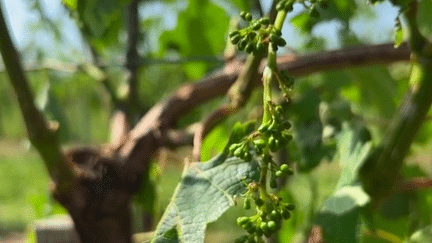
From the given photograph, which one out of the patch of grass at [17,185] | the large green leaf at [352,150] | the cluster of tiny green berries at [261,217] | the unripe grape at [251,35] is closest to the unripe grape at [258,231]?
the cluster of tiny green berries at [261,217]

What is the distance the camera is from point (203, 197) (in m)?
0.36

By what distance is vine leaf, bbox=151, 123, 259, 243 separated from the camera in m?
0.34

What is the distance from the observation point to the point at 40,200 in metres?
1.04

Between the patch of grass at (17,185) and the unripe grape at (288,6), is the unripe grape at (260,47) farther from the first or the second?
the patch of grass at (17,185)

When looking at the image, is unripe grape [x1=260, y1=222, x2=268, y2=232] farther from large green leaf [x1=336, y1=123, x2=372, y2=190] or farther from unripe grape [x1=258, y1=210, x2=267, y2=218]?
large green leaf [x1=336, y1=123, x2=372, y2=190]

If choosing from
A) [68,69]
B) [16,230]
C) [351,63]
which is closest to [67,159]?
[68,69]

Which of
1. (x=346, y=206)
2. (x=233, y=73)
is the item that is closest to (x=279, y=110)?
(x=346, y=206)

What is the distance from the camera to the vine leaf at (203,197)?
0.34 metres

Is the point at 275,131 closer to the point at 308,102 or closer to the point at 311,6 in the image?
the point at 311,6

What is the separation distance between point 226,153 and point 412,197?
1.31 feet

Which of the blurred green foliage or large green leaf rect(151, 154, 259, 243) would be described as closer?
large green leaf rect(151, 154, 259, 243)

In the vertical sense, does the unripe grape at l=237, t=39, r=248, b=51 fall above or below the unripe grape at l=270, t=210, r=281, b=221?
above

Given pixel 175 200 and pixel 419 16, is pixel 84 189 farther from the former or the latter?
pixel 419 16

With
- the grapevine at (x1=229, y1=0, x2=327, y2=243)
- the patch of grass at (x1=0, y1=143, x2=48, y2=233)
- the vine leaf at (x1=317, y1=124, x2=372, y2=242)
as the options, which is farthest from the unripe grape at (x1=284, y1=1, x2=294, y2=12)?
the patch of grass at (x1=0, y1=143, x2=48, y2=233)
